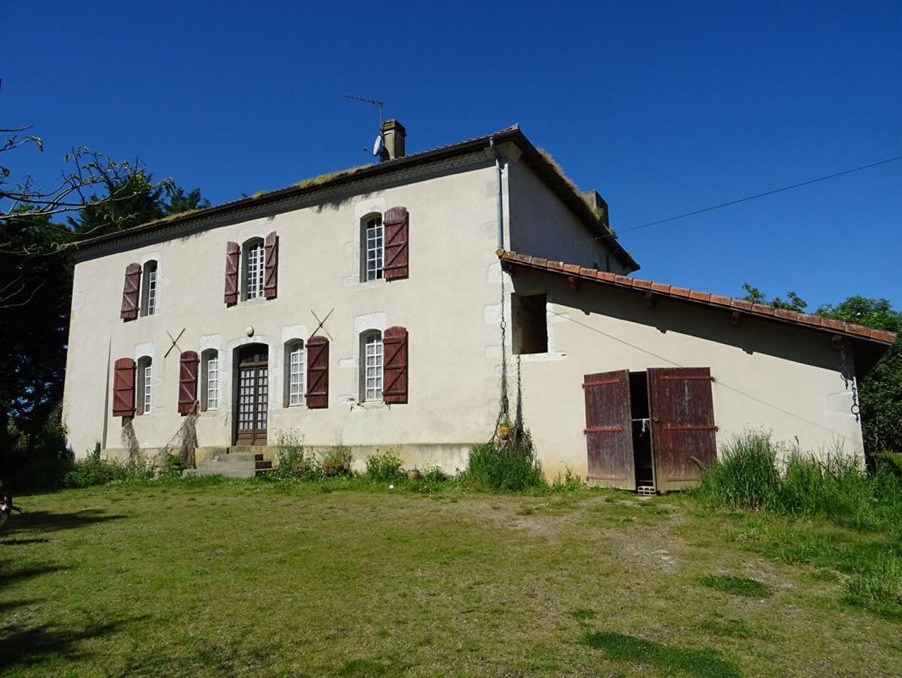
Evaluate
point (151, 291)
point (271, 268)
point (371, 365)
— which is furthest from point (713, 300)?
point (151, 291)

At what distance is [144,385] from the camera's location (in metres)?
16.1

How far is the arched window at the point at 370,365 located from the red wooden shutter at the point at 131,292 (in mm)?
7286

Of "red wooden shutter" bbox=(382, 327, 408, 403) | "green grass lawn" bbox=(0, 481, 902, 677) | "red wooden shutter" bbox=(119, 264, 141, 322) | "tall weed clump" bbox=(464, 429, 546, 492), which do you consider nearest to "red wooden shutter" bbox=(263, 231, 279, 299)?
"red wooden shutter" bbox=(382, 327, 408, 403)

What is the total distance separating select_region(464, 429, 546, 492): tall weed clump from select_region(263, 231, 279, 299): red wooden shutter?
6.22m

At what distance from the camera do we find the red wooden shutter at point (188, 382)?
A: 1482 centimetres

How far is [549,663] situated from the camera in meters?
3.47

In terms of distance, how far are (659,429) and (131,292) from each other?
13654 millimetres

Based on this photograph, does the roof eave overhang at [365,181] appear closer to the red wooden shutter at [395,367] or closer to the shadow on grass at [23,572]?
the red wooden shutter at [395,367]

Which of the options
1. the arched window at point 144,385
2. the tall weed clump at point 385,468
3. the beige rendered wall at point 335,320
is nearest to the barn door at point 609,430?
the beige rendered wall at point 335,320

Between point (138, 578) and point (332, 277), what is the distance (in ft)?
28.7

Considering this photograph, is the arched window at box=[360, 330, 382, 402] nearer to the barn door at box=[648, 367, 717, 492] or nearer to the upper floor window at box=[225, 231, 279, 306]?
the upper floor window at box=[225, 231, 279, 306]

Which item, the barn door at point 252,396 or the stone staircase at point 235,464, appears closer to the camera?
the stone staircase at point 235,464

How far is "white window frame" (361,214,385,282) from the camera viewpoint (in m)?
13.3

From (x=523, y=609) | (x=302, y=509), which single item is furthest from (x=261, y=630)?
(x=302, y=509)
